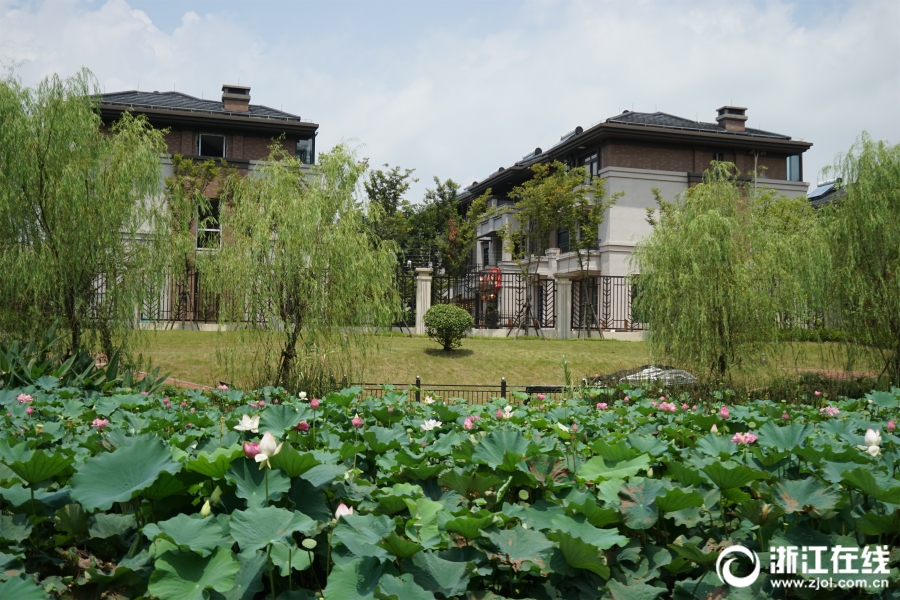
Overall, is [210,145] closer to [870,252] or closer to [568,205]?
[568,205]

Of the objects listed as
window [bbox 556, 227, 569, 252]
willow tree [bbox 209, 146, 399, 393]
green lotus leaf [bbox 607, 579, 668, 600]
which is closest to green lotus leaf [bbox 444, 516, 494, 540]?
green lotus leaf [bbox 607, 579, 668, 600]

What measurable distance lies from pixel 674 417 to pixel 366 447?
8.58 feet

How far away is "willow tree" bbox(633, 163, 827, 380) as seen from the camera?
13102mm

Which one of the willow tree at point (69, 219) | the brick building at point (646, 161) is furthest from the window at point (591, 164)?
the willow tree at point (69, 219)

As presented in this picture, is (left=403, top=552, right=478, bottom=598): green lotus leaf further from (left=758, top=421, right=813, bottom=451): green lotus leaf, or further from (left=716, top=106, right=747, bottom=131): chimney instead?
(left=716, top=106, right=747, bottom=131): chimney

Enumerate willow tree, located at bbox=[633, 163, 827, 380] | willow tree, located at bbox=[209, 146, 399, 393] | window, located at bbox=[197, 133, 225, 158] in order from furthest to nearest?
window, located at bbox=[197, 133, 225, 158], willow tree, located at bbox=[633, 163, 827, 380], willow tree, located at bbox=[209, 146, 399, 393]

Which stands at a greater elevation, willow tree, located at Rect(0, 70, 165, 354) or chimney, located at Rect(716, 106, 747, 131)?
chimney, located at Rect(716, 106, 747, 131)

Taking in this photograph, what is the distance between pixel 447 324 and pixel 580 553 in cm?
1747

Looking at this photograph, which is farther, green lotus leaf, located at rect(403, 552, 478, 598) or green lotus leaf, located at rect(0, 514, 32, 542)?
green lotus leaf, located at rect(0, 514, 32, 542)

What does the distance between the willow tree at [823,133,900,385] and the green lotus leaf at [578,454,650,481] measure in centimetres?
1337

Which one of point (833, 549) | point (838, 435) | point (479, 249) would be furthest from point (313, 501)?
point (479, 249)

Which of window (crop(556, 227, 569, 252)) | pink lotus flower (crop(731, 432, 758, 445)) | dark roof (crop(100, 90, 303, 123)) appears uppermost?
dark roof (crop(100, 90, 303, 123))

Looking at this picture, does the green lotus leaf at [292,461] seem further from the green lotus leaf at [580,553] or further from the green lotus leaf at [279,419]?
the green lotus leaf at [279,419]

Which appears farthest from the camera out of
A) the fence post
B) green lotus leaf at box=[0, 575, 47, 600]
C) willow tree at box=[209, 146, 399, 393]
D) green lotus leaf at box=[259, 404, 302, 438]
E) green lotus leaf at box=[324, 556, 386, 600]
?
the fence post
